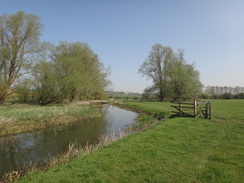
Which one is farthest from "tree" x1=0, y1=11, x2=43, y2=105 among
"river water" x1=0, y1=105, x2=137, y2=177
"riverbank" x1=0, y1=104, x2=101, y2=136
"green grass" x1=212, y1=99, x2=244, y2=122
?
"green grass" x1=212, y1=99, x2=244, y2=122

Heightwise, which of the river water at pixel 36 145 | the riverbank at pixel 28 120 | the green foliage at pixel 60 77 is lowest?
the river water at pixel 36 145

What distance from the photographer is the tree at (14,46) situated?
21969 mm

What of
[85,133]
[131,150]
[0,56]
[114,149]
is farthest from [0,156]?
[0,56]

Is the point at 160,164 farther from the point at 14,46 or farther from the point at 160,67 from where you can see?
the point at 160,67

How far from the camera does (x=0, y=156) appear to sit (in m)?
7.67

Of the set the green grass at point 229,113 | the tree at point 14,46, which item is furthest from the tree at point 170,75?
the tree at point 14,46

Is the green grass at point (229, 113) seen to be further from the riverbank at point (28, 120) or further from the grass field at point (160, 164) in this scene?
the riverbank at point (28, 120)

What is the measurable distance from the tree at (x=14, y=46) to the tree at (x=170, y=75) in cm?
3137

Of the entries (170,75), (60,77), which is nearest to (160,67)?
(170,75)

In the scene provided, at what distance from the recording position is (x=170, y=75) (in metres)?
42.2

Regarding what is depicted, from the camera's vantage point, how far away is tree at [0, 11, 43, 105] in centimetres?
2197

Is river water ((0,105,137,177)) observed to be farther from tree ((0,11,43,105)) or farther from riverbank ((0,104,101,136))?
tree ((0,11,43,105))

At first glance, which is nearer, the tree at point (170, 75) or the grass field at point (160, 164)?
the grass field at point (160, 164)

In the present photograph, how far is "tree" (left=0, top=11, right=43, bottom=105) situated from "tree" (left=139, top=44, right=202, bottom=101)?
3137 centimetres
